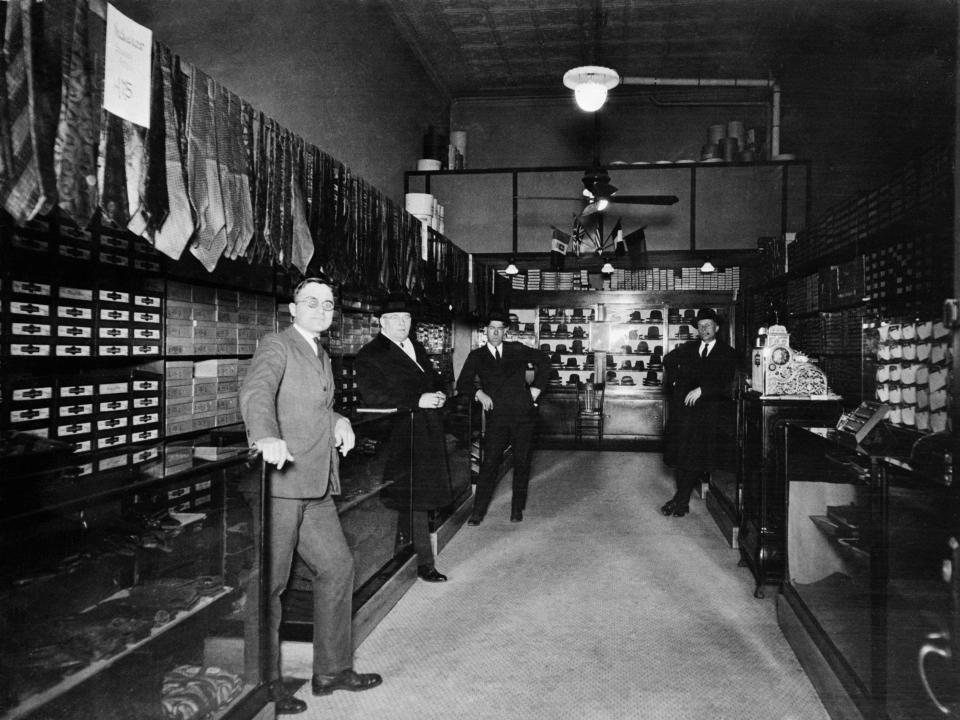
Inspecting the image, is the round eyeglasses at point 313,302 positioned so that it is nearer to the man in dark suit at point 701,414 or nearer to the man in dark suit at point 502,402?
the man in dark suit at point 502,402

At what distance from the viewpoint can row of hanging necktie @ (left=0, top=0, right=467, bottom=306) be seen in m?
2.03

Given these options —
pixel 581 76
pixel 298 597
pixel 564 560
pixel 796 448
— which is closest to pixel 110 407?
pixel 298 597

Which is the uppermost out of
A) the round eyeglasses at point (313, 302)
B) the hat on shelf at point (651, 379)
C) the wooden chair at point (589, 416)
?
the round eyeglasses at point (313, 302)

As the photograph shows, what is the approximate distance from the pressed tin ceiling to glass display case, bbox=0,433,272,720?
20.3ft

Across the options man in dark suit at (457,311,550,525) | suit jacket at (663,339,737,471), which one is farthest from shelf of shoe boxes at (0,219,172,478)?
suit jacket at (663,339,737,471)

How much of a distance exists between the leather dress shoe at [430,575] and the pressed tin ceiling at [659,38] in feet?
17.4

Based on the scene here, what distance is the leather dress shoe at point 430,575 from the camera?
4.29 metres

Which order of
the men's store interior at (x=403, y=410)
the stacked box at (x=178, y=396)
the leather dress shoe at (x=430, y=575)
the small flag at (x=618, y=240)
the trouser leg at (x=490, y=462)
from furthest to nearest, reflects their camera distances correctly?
the small flag at (x=618, y=240) → the trouser leg at (x=490, y=462) → the leather dress shoe at (x=430, y=575) → the stacked box at (x=178, y=396) → the men's store interior at (x=403, y=410)

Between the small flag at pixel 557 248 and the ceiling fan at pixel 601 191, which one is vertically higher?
the ceiling fan at pixel 601 191

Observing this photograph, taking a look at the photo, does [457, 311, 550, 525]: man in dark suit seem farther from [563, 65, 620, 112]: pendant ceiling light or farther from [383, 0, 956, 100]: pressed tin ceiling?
[383, 0, 956, 100]: pressed tin ceiling

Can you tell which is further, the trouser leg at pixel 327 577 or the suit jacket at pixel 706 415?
the suit jacket at pixel 706 415

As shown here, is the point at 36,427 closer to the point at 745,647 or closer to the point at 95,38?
the point at 95,38

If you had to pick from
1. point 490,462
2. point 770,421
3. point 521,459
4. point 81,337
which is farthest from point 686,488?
point 81,337

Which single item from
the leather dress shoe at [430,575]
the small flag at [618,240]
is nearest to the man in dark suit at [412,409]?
the leather dress shoe at [430,575]
